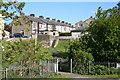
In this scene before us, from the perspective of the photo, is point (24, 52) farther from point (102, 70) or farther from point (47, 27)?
point (47, 27)

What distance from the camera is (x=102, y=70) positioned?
24.2 meters

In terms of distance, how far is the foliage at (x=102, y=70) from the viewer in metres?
24.0

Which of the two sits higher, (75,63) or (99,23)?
(99,23)

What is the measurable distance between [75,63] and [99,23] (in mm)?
6004

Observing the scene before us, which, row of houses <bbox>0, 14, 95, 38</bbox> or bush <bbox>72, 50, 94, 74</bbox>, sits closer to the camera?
bush <bbox>72, 50, 94, 74</bbox>

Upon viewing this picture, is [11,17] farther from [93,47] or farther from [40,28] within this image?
[40,28]

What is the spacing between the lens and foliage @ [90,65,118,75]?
78.9 ft

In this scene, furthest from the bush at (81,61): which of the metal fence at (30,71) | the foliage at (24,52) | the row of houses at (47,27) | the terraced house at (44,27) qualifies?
the terraced house at (44,27)

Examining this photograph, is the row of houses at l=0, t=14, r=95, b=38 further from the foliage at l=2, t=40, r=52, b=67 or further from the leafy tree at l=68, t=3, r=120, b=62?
the foliage at l=2, t=40, r=52, b=67

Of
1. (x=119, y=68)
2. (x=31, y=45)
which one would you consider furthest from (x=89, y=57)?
(x=31, y=45)

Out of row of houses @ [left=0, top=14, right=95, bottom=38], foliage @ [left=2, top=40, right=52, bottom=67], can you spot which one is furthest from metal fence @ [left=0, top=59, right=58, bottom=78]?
row of houses @ [left=0, top=14, right=95, bottom=38]

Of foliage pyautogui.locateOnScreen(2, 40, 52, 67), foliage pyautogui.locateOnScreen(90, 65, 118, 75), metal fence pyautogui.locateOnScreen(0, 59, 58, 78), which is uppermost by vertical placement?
foliage pyautogui.locateOnScreen(2, 40, 52, 67)

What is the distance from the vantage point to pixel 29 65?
16969mm

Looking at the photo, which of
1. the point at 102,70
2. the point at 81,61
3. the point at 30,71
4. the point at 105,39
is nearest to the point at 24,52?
the point at 30,71
